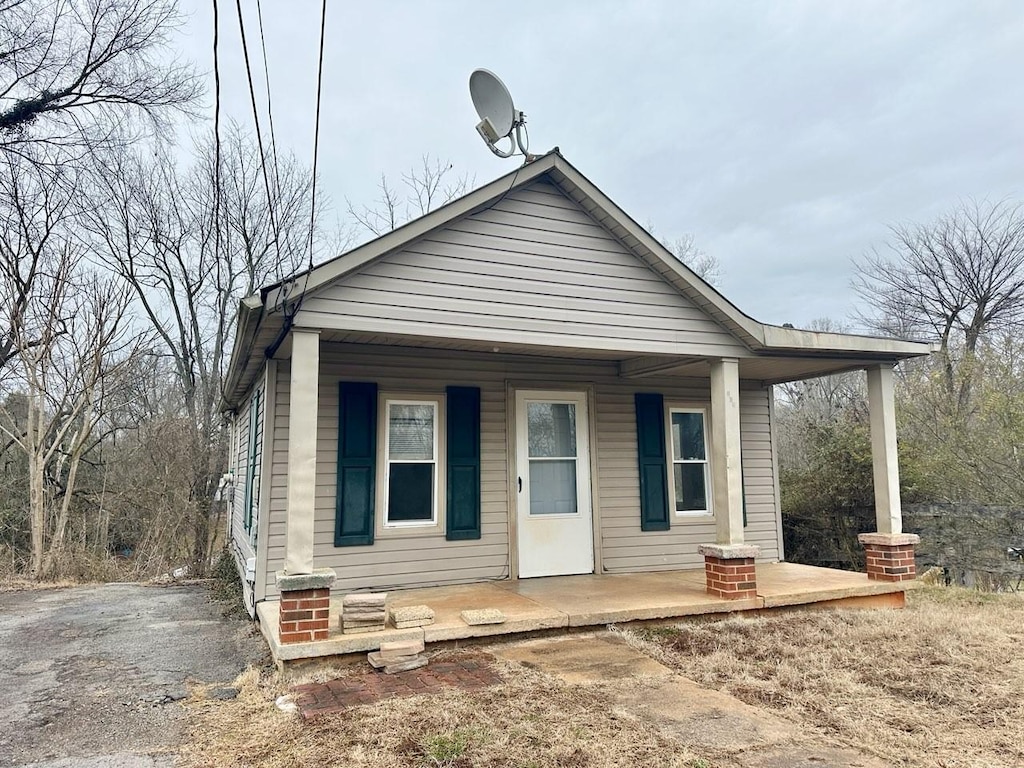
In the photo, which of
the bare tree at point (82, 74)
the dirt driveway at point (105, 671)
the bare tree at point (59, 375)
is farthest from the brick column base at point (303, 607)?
the bare tree at point (82, 74)

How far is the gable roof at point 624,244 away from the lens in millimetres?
4191

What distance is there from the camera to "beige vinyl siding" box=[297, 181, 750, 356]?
446 cm

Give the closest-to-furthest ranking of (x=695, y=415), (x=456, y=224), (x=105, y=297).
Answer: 1. (x=456, y=224)
2. (x=695, y=415)
3. (x=105, y=297)

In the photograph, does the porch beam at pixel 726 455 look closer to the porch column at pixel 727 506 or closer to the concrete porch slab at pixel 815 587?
the porch column at pixel 727 506

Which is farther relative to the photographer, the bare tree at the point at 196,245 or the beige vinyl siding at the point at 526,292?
the bare tree at the point at 196,245

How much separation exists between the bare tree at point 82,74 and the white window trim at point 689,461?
28.8 feet

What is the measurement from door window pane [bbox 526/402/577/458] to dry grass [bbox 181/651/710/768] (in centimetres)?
310

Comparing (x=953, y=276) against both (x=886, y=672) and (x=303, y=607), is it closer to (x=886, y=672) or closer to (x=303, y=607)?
(x=886, y=672)

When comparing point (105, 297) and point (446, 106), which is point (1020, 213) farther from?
point (105, 297)

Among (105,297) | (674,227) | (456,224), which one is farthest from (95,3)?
(674,227)

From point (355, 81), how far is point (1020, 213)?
15369mm

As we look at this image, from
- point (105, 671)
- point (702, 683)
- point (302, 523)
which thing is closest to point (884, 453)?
point (702, 683)

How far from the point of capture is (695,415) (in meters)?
7.30

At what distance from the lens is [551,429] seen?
21.4 feet
